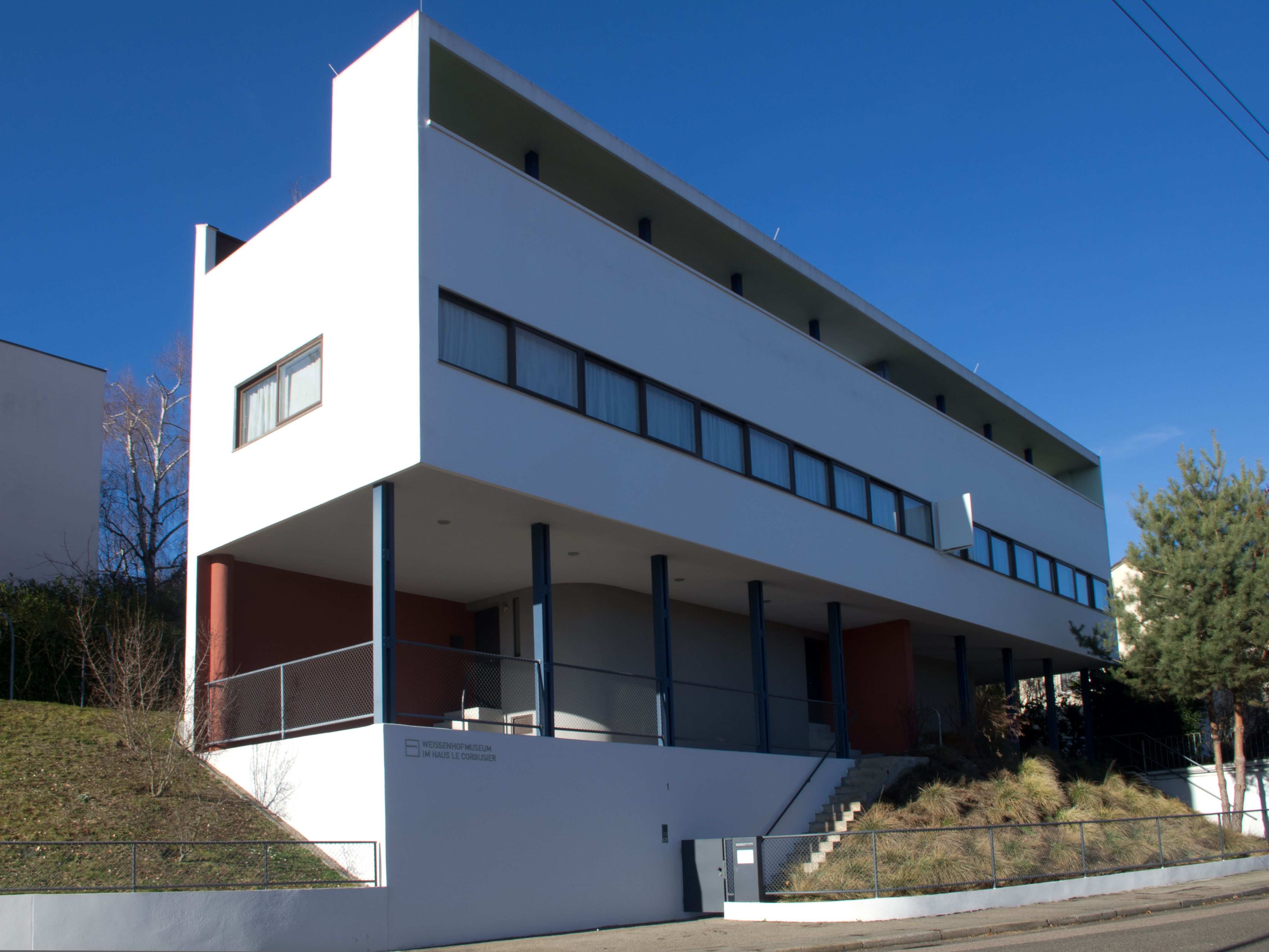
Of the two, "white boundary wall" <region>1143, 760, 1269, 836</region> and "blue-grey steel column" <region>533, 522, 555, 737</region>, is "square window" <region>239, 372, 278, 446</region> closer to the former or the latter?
"blue-grey steel column" <region>533, 522, 555, 737</region>

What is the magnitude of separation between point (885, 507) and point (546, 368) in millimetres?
9965

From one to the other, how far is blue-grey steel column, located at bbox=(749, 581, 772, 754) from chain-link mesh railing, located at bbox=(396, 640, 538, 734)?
400 cm

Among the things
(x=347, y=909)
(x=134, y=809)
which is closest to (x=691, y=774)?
(x=347, y=909)

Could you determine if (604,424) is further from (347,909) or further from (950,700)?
(950,700)

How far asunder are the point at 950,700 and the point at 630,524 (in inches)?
690

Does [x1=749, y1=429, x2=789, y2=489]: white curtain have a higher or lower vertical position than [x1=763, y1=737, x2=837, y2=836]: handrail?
higher

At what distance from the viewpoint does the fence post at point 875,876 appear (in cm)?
1544

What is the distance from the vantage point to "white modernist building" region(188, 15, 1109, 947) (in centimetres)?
1516

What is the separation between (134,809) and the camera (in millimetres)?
14414

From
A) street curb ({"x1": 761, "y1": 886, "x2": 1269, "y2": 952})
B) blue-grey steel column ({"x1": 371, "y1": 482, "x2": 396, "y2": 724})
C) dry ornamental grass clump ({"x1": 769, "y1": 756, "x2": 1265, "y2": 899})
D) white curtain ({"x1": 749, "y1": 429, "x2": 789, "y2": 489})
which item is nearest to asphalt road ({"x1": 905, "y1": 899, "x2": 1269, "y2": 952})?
street curb ({"x1": 761, "y1": 886, "x2": 1269, "y2": 952})

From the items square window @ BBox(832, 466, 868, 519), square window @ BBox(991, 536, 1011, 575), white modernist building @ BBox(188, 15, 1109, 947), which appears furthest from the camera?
square window @ BBox(991, 536, 1011, 575)

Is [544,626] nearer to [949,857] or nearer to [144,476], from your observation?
[949,857]

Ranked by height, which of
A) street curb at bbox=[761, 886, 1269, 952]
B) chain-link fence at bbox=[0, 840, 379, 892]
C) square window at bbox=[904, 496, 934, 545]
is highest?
square window at bbox=[904, 496, 934, 545]

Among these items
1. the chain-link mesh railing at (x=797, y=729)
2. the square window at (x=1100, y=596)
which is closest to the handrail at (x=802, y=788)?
the chain-link mesh railing at (x=797, y=729)
